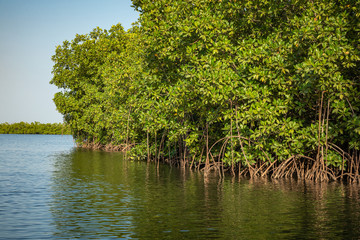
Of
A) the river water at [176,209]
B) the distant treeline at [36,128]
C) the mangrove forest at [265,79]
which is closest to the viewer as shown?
the river water at [176,209]

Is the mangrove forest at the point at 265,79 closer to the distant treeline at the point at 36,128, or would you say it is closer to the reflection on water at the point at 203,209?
the reflection on water at the point at 203,209

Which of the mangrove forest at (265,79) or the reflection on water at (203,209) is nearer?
the reflection on water at (203,209)

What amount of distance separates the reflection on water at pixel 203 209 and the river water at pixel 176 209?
21 millimetres

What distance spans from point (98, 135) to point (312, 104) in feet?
110

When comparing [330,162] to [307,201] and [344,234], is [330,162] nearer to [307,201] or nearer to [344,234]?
[307,201]

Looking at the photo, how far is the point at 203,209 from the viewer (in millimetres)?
11992

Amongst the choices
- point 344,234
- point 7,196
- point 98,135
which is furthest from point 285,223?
point 98,135

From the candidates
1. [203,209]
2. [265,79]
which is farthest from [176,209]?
[265,79]

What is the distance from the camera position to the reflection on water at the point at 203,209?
30.8 feet

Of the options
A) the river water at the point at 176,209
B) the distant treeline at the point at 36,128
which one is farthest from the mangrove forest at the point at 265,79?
the distant treeline at the point at 36,128

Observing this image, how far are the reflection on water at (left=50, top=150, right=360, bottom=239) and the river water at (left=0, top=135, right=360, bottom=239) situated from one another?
2 cm

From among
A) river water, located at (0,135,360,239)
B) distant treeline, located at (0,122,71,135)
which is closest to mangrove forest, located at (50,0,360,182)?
river water, located at (0,135,360,239)

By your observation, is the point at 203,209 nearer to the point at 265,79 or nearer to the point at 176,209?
the point at 176,209

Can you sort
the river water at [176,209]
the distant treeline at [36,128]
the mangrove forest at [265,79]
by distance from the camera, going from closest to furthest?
the river water at [176,209] < the mangrove forest at [265,79] < the distant treeline at [36,128]
